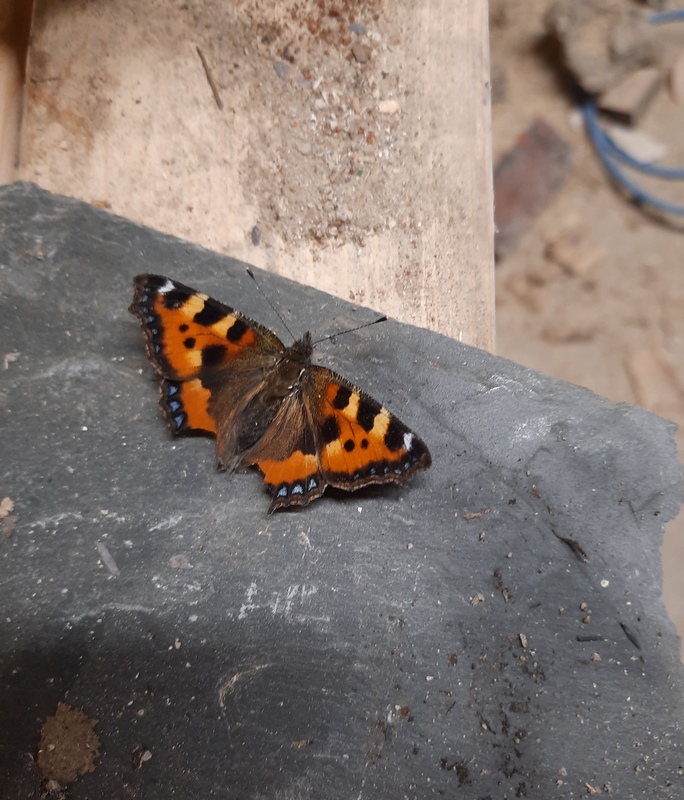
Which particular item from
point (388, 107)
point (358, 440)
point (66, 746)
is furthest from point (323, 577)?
point (388, 107)

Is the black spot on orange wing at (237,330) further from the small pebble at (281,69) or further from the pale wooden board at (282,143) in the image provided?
the small pebble at (281,69)

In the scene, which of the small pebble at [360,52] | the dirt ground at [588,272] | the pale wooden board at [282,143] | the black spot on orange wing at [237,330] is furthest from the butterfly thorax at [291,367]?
the dirt ground at [588,272]

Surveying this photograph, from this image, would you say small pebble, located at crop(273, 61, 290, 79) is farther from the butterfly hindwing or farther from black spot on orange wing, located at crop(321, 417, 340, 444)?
black spot on orange wing, located at crop(321, 417, 340, 444)

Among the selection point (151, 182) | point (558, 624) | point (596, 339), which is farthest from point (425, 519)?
point (596, 339)

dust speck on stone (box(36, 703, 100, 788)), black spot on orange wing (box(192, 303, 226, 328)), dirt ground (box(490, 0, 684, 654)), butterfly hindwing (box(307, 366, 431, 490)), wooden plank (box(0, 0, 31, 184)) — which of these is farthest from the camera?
dirt ground (box(490, 0, 684, 654))

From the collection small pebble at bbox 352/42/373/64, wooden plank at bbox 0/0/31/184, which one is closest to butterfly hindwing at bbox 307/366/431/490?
small pebble at bbox 352/42/373/64

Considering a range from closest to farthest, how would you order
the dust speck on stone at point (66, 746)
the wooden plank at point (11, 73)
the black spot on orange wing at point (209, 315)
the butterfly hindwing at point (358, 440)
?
1. the dust speck on stone at point (66, 746)
2. the butterfly hindwing at point (358, 440)
3. the black spot on orange wing at point (209, 315)
4. the wooden plank at point (11, 73)

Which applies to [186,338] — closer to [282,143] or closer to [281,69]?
[282,143]

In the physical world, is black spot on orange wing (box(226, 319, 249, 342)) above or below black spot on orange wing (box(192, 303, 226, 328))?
below
